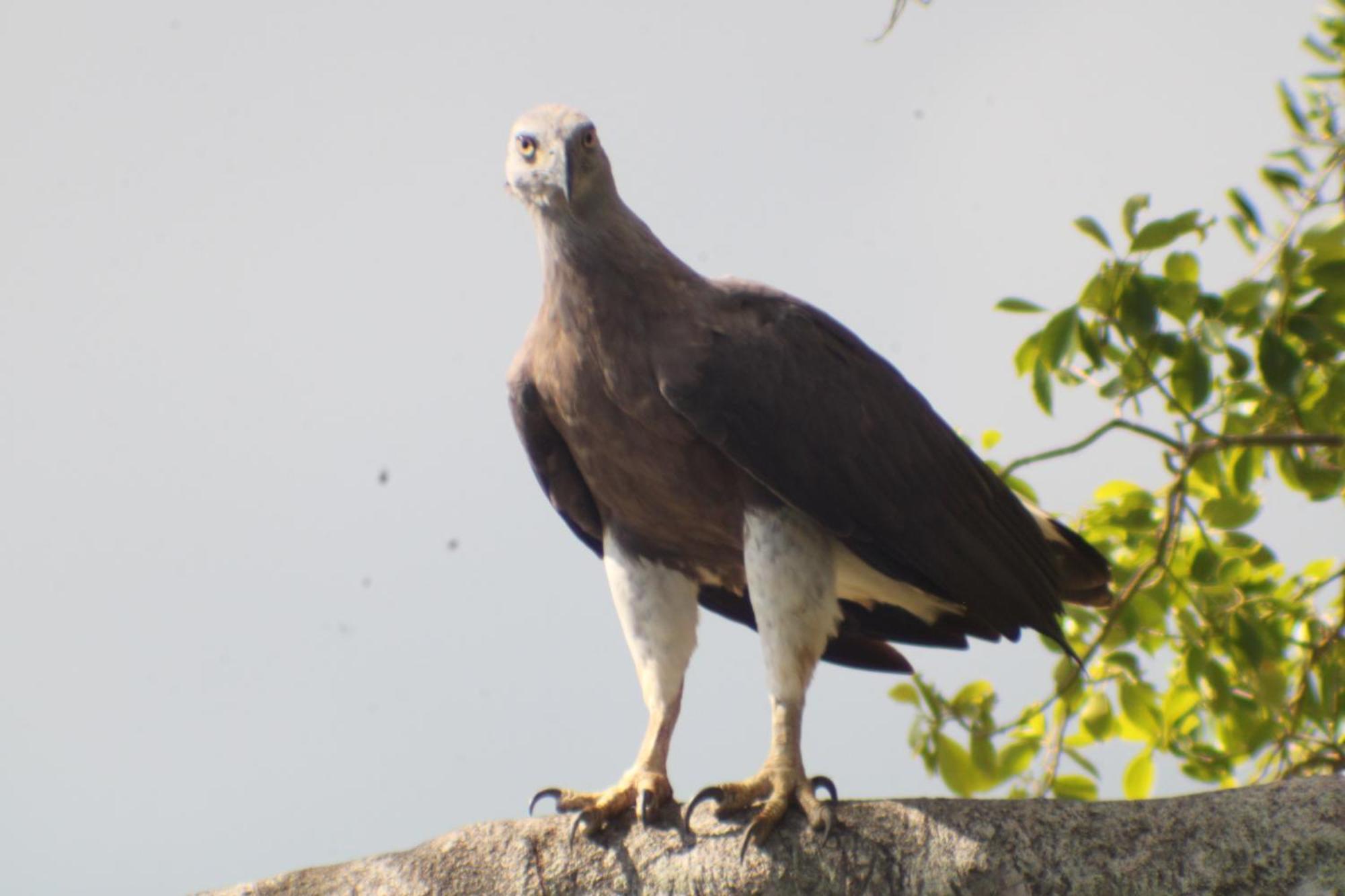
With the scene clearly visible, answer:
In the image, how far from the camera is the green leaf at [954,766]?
5633mm

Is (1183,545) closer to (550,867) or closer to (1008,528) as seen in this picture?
(1008,528)

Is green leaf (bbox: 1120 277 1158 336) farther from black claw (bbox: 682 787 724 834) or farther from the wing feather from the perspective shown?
black claw (bbox: 682 787 724 834)

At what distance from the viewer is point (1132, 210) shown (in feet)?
16.3

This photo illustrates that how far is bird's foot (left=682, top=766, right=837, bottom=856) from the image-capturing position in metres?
3.92

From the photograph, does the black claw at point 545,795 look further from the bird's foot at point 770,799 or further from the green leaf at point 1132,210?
the green leaf at point 1132,210

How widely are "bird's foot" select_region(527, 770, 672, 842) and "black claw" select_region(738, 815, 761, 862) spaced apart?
322mm

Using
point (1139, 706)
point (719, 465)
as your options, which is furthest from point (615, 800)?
point (1139, 706)

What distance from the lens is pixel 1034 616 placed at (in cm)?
486

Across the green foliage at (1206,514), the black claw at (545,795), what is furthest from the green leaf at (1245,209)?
the black claw at (545,795)

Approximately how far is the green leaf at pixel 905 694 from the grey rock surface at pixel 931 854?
1.71 meters

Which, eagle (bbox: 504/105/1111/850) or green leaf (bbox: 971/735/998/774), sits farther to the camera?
green leaf (bbox: 971/735/998/774)

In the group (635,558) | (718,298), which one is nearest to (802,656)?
(635,558)

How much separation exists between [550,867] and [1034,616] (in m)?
1.79

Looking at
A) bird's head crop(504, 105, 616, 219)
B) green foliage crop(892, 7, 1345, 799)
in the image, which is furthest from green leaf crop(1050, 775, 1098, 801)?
bird's head crop(504, 105, 616, 219)
